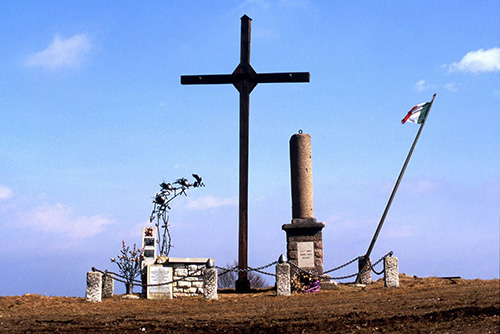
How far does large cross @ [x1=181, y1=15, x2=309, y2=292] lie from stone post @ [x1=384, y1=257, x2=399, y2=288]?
4.42 meters

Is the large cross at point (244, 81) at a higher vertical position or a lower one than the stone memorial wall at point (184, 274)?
higher

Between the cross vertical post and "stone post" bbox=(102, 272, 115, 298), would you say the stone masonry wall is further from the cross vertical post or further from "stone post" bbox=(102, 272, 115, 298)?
"stone post" bbox=(102, 272, 115, 298)

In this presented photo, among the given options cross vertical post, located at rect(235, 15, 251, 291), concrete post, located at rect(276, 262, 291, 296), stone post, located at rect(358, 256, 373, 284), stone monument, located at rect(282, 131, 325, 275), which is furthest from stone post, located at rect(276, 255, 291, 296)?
stone post, located at rect(358, 256, 373, 284)

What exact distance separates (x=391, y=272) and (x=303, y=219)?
3241 mm

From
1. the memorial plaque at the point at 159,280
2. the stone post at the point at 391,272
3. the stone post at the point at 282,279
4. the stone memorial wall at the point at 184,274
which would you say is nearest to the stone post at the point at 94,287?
the memorial plaque at the point at 159,280

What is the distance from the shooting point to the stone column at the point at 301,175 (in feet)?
63.7

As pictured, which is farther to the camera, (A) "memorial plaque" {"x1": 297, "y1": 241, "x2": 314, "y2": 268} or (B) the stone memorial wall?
(A) "memorial plaque" {"x1": 297, "y1": 241, "x2": 314, "y2": 268}

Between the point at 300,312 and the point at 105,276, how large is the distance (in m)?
8.02

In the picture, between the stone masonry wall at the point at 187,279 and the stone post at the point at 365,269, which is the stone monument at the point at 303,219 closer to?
the stone post at the point at 365,269

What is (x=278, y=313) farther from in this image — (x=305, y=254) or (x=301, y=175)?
(x=301, y=175)

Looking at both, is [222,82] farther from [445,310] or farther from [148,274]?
[445,310]

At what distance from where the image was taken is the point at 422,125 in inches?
795

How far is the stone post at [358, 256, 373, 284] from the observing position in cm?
1983

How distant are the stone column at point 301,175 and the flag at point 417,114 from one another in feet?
11.9
